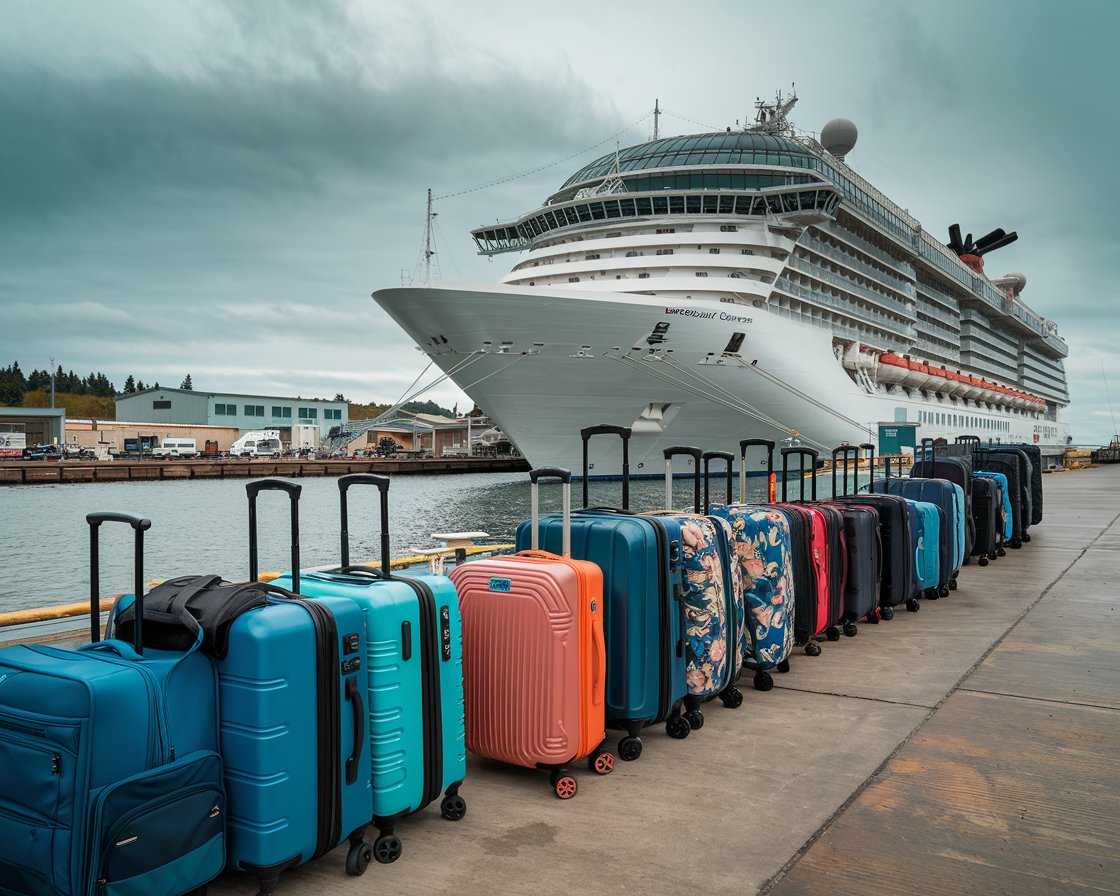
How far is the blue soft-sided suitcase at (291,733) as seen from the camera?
6.99ft

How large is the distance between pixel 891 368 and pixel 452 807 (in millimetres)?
36491

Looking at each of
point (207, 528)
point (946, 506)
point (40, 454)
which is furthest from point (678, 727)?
point (40, 454)

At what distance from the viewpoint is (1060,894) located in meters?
2.15

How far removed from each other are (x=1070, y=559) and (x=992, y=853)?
25.3 feet

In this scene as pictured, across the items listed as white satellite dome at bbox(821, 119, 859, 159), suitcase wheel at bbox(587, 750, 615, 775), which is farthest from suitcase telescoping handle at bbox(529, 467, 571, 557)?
white satellite dome at bbox(821, 119, 859, 159)

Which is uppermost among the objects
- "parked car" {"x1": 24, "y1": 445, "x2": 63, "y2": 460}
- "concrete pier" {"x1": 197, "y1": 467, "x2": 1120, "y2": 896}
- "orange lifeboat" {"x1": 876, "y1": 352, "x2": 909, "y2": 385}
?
"orange lifeboat" {"x1": 876, "y1": 352, "x2": 909, "y2": 385}

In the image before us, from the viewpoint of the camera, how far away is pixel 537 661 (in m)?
2.88

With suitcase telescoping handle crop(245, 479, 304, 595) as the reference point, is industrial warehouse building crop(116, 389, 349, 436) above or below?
above

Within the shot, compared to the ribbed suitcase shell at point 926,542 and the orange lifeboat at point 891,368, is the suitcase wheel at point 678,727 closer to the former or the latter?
the ribbed suitcase shell at point 926,542

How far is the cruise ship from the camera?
74.2ft

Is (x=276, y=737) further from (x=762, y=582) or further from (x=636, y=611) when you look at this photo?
(x=762, y=582)

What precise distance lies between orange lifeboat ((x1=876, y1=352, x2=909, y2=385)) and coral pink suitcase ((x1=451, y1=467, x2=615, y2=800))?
35.3 m

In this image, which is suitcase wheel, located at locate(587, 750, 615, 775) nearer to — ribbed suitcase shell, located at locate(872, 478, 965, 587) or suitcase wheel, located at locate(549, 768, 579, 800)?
suitcase wheel, located at locate(549, 768, 579, 800)

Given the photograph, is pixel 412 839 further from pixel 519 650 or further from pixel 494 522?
pixel 494 522
